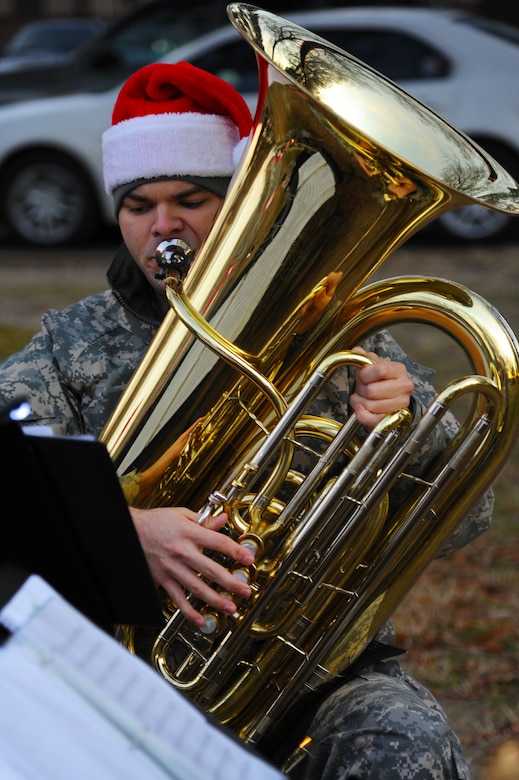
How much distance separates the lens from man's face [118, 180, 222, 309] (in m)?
1.91

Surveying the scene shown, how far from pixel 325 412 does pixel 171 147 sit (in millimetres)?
532

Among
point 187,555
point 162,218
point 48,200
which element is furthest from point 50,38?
point 187,555

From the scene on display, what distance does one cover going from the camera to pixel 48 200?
25.3ft

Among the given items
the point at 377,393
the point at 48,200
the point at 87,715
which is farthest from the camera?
the point at 48,200

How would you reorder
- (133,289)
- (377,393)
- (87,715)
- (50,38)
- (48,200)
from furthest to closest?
(50,38)
(48,200)
(133,289)
(377,393)
(87,715)

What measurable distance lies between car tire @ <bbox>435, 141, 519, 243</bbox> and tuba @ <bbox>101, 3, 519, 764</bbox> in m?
5.94

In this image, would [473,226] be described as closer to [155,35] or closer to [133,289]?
[155,35]

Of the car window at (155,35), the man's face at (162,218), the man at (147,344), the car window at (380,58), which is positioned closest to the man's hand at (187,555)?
the man at (147,344)

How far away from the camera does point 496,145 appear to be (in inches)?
295

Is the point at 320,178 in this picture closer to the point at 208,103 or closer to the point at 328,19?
the point at 208,103

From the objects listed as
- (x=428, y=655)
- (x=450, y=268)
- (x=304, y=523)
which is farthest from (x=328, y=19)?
(x=304, y=523)

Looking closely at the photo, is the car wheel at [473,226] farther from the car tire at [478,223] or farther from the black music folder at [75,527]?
the black music folder at [75,527]

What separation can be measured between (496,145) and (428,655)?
5.11m

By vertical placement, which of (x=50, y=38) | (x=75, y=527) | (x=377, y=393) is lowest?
(x=50, y=38)
